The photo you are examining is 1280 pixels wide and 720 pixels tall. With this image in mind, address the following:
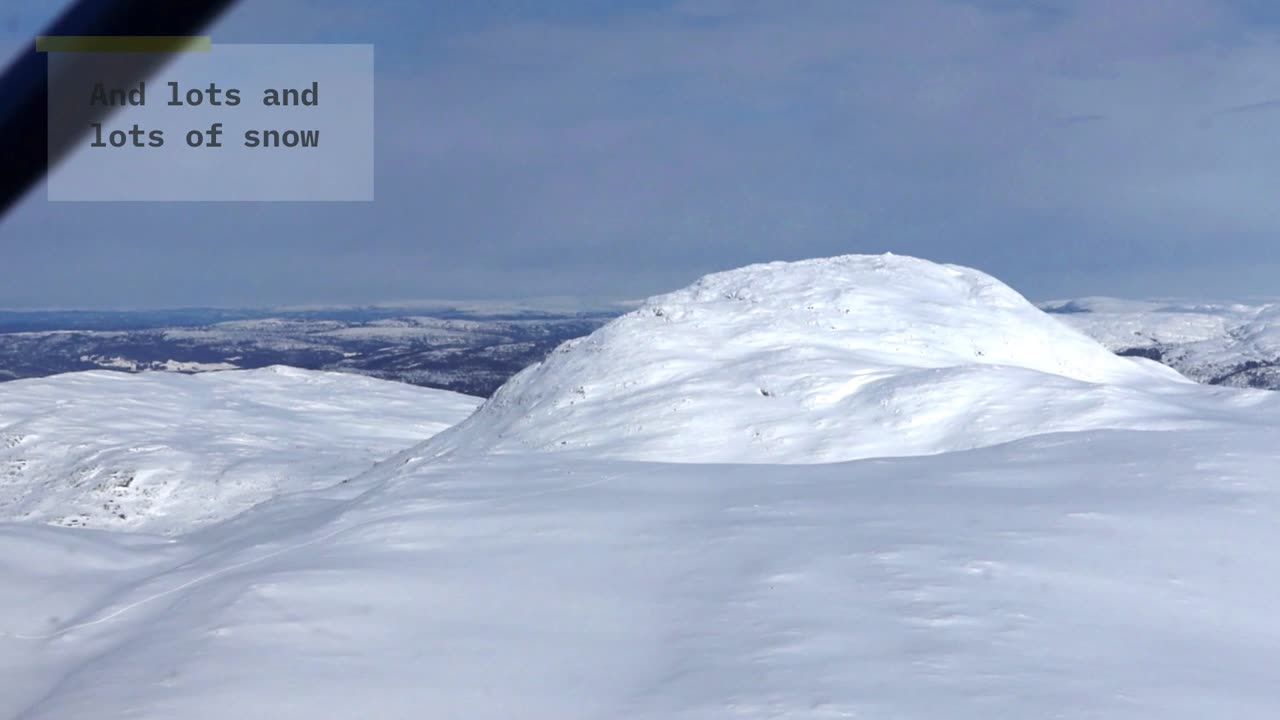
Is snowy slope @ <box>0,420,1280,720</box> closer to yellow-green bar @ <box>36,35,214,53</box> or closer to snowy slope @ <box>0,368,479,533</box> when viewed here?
yellow-green bar @ <box>36,35,214,53</box>

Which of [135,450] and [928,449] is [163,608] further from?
[135,450]

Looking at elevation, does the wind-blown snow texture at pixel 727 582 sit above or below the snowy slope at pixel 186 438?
above

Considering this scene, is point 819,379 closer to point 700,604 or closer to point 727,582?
point 727,582

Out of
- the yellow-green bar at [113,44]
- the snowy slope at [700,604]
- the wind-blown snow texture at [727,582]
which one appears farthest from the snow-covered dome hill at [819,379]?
the yellow-green bar at [113,44]

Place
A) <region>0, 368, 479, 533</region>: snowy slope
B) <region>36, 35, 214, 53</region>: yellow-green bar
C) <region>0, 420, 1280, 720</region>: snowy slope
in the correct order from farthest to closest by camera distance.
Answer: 1. <region>0, 368, 479, 533</region>: snowy slope
2. <region>0, 420, 1280, 720</region>: snowy slope
3. <region>36, 35, 214, 53</region>: yellow-green bar

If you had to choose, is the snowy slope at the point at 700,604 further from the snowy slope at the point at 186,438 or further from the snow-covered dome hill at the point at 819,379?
the snowy slope at the point at 186,438

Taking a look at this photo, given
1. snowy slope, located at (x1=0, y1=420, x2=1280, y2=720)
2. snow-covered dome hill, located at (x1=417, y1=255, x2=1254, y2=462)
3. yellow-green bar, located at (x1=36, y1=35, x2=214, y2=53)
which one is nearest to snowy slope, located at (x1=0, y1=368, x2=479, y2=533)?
snow-covered dome hill, located at (x1=417, y1=255, x2=1254, y2=462)

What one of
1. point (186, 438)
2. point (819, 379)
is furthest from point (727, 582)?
point (186, 438)
